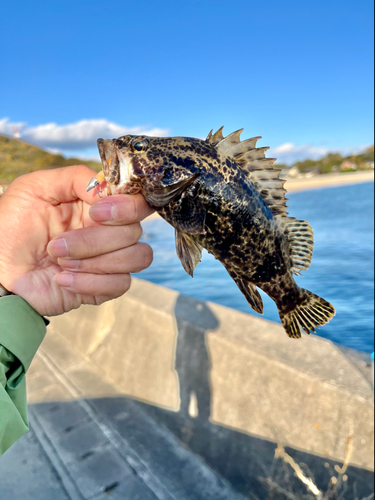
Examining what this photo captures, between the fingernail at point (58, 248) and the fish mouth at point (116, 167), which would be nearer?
the fish mouth at point (116, 167)

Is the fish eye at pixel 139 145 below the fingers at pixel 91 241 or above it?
above

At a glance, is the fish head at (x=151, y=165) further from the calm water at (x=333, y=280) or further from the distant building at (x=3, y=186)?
the calm water at (x=333, y=280)

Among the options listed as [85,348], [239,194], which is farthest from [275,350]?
[85,348]

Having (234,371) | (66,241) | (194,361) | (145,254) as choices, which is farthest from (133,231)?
(194,361)

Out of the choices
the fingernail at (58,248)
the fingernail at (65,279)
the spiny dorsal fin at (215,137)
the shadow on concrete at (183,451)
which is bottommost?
the shadow on concrete at (183,451)

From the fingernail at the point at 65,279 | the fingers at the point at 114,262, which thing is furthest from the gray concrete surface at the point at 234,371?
the fingernail at the point at 65,279

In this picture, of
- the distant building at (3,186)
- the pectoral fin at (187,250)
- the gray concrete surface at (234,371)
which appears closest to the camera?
the pectoral fin at (187,250)

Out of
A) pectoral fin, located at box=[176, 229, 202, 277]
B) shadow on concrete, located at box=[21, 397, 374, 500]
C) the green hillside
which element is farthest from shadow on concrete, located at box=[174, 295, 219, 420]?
pectoral fin, located at box=[176, 229, 202, 277]
